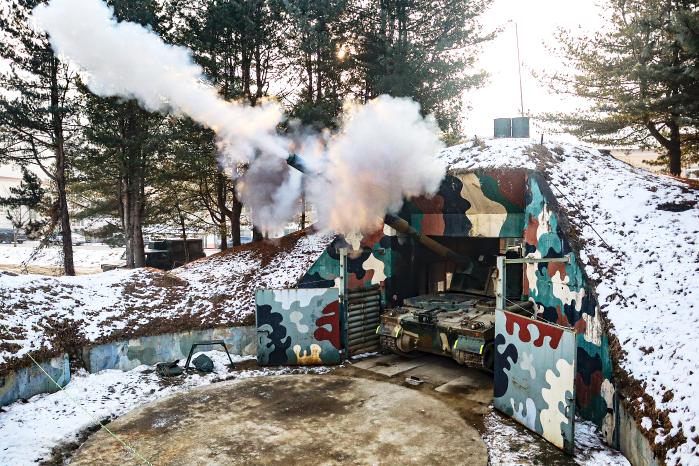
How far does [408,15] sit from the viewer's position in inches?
730

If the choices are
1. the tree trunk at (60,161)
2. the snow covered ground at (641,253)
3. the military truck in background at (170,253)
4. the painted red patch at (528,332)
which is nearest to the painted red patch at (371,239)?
the snow covered ground at (641,253)

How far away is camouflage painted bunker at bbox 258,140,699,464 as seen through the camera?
800cm

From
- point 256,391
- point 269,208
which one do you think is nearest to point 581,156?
point 269,208

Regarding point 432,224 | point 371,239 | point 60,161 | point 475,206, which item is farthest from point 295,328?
point 60,161

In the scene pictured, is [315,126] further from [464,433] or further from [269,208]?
[464,433]

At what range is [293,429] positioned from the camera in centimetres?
840

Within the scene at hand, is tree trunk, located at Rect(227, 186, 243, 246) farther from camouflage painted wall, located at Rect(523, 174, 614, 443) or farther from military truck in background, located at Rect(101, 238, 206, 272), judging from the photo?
camouflage painted wall, located at Rect(523, 174, 614, 443)

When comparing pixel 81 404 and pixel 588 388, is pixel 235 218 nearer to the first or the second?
pixel 81 404

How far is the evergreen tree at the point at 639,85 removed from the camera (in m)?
13.8

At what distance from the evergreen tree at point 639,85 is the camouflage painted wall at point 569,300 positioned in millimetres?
5670

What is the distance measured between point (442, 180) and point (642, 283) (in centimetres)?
522

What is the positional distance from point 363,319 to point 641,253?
6625mm

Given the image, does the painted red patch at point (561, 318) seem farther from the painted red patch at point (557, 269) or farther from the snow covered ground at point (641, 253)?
the snow covered ground at point (641, 253)

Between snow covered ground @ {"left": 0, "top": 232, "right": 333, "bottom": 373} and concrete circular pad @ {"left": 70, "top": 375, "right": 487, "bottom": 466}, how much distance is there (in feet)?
9.40
